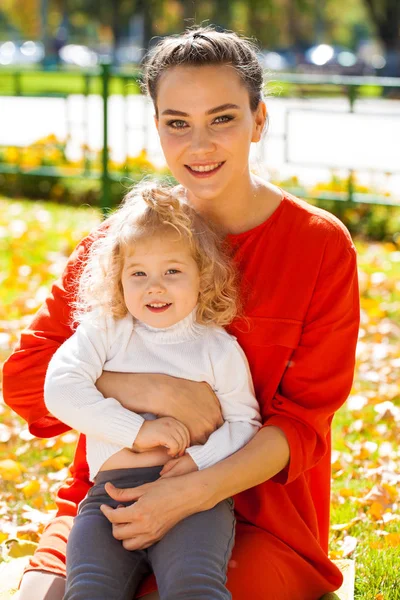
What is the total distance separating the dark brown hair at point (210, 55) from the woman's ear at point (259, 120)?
0.02 metres

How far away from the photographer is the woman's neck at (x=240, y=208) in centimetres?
265

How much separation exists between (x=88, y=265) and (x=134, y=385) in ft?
1.29

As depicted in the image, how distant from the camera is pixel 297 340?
2.53m

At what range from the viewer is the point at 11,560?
3152mm

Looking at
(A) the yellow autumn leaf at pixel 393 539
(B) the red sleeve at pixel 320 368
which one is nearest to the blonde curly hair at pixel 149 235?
(B) the red sleeve at pixel 320 368

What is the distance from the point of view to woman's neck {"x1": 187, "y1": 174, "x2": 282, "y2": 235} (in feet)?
8.70

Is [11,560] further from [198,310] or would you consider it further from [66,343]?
[198,310]

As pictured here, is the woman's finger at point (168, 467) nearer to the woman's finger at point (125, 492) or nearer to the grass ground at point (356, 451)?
the woman's finger at point (125, 492)

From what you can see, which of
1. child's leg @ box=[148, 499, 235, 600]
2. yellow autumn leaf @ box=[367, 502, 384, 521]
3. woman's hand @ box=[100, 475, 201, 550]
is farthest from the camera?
yellow autumn leaf @ box=[367, 502, 384, 521]

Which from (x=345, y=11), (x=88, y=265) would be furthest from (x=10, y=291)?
(x=345, y=11)

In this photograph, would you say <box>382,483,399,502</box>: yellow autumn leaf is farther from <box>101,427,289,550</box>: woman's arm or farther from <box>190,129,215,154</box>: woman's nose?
<box>190,129,215,154</box>: woman's nose

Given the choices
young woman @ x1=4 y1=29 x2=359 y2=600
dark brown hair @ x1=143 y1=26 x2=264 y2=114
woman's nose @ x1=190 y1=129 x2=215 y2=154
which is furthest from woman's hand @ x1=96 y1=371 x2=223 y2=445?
dark brown hair @ x1=143 y1=26 x2=264 y2=114

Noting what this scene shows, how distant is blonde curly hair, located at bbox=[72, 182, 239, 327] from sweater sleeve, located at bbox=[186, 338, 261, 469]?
0.39 feet

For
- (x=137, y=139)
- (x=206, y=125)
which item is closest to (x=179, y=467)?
(x=206, y=125)
